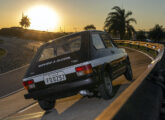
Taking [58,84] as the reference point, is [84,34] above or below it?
above

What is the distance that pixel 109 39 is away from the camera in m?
7.57

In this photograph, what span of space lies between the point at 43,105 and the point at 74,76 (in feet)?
4.56

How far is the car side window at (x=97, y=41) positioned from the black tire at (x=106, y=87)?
2.23 feet

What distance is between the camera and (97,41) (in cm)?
Result: 637

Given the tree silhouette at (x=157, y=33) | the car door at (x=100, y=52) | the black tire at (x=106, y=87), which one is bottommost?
the tree silhouette at (x=157, y=33)

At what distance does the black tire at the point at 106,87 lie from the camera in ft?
18.8

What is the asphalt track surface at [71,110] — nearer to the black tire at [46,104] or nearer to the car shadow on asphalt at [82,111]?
the car shadow on asphalt at [82,111]

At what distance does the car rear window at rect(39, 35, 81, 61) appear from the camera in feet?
19.3

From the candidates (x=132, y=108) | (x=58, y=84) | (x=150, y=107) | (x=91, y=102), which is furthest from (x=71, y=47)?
(x=132, y=108)

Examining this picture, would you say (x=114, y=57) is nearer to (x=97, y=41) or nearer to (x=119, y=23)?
(x=97, y=41)

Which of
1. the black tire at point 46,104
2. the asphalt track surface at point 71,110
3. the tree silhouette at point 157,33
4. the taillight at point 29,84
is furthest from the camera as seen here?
the tree silhouette at point 157,33

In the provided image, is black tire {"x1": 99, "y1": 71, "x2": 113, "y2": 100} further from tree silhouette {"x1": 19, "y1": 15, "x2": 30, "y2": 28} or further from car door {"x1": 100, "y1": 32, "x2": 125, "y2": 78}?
tree silhouette {"x1": 19, "y1": 15, "x2": 30, "y2": 28}

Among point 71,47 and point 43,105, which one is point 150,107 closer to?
point 71,47

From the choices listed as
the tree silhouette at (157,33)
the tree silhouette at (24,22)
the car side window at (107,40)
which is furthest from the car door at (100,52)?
the tree silhouette at (24,22)
